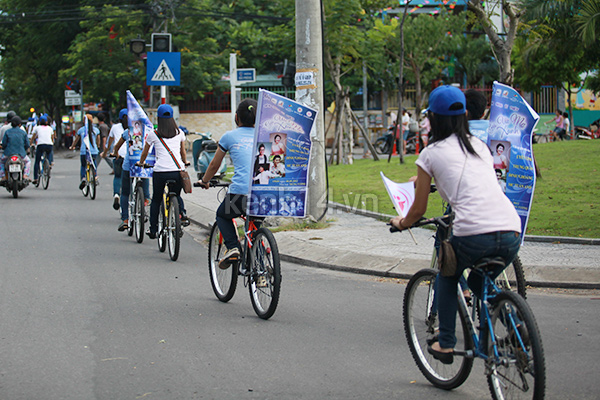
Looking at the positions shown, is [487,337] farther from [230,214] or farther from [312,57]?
[312,57]

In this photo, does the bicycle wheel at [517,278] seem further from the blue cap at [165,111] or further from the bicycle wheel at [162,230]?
the blue cap at [165,111]

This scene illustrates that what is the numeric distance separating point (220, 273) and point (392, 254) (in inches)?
96.4

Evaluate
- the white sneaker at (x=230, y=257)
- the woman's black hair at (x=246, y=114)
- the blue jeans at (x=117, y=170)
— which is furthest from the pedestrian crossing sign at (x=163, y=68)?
the white sneaker at (x=230, y=257)

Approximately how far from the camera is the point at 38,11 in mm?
40625

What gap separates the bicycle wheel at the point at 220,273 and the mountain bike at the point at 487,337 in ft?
8.23

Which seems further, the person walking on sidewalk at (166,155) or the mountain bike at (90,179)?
the mountain bike at (90,179)

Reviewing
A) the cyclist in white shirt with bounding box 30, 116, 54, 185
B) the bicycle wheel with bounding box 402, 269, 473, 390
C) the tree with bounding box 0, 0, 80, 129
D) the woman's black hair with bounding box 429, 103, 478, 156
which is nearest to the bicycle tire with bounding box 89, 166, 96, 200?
the cyclist in white shirt with bounding box 30, 116, 54, 185

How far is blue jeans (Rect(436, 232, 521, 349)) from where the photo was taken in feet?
13.6

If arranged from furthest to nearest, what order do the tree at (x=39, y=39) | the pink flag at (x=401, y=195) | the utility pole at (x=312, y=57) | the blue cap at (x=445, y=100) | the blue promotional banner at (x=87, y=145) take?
the tree at (x=39, y=39)
the blue promotional banner at (x=87, y=145)
the utility pole at (x=312, y=57)
the pink flag at (x=401, y=195)
the blue cap at (x=445, y=100)

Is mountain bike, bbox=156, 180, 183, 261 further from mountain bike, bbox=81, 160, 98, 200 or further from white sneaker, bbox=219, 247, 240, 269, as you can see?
mountain bike, bbox=81, 160, 98, 200

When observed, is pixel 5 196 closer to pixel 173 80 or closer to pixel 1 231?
pixel 173 80

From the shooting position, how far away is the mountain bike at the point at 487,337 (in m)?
3.85

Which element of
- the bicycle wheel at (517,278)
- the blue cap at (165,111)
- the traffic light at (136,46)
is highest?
the traffic light at (136,46)

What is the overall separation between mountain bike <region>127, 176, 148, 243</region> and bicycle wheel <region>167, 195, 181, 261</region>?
128 cm
